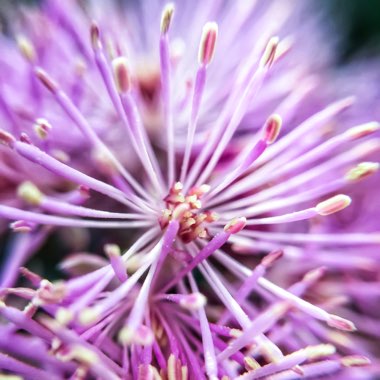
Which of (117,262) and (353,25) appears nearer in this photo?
(117,262)

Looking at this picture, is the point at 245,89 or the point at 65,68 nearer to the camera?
the point at 245,89

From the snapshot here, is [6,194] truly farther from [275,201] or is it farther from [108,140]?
[275,201]

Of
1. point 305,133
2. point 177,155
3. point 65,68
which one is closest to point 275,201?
point 305,133

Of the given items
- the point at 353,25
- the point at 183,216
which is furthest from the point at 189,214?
the point at 353,25

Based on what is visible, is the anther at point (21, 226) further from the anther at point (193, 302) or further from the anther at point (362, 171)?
the anther at point (362, 171)

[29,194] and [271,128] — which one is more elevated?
[271,128]

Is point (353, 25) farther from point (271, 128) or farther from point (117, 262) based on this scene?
point (117, 262)

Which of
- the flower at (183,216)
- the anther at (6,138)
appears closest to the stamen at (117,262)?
the flower at (183,216)

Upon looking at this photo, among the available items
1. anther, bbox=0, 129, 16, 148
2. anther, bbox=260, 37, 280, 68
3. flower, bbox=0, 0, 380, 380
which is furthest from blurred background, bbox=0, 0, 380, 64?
anther, bbox=0, 129, 16, 148
